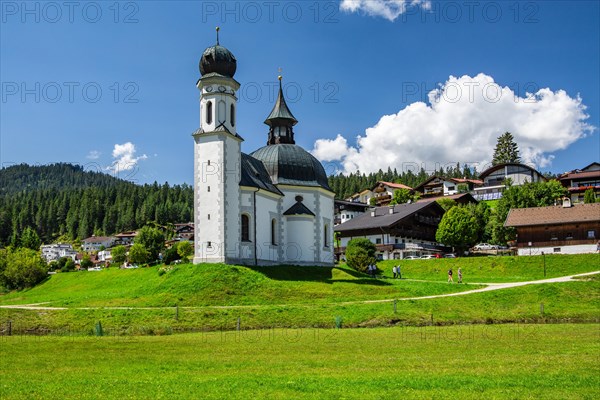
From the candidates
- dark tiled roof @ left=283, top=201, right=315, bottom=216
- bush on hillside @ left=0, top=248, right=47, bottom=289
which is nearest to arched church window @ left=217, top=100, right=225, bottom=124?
dark tiled roof @ left=283, top=201, right=315, bottom=216

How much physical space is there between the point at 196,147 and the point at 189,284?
1203 cm

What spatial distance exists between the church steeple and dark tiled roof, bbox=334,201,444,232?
63.9 ft

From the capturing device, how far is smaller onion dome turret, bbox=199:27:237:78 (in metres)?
49.5

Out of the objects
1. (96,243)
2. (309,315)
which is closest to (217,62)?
(309,315)

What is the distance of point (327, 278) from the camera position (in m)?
49.5

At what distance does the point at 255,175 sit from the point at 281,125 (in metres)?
9.74

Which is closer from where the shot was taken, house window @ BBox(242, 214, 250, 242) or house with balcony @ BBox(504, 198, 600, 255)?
→ house window @ BBox(242, 214, 250, 242)

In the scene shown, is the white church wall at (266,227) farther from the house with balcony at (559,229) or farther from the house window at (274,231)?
the house with balcony at (559,229)

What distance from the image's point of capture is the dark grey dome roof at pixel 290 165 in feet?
184

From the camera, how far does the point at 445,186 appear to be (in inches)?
4830

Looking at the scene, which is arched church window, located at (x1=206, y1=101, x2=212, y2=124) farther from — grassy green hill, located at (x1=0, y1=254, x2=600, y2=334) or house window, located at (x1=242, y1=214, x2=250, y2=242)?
grassy green hill, located at (x1=0, y1=254, x2=600, y2=334)

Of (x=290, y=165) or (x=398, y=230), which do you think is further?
(x=398, y=230)

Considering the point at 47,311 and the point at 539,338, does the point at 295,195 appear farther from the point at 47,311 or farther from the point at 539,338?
the point at 539,338

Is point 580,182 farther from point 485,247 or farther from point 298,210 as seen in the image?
point 298,210
